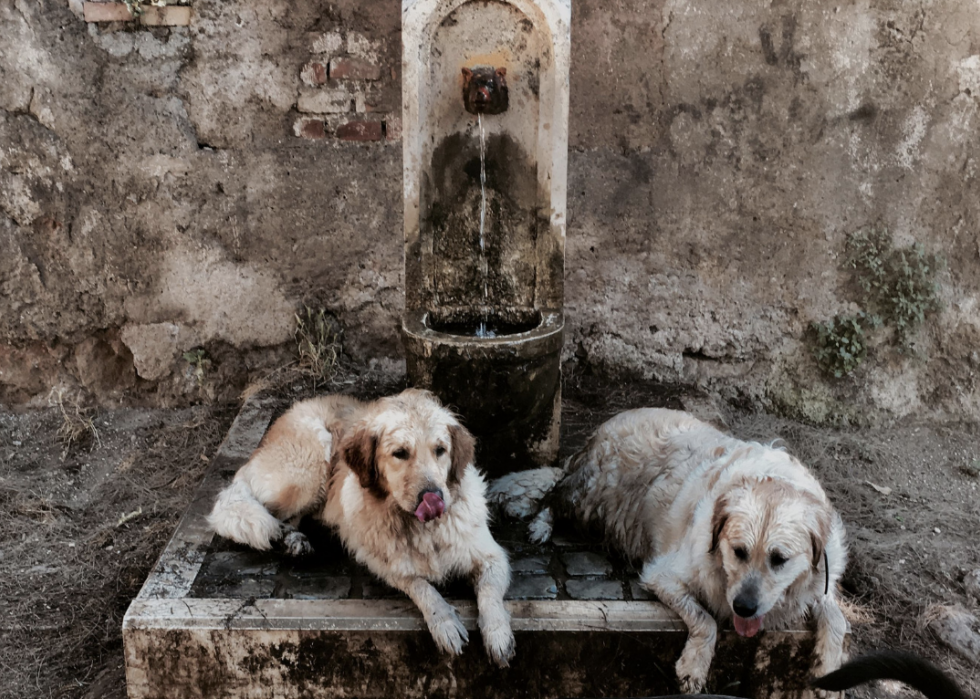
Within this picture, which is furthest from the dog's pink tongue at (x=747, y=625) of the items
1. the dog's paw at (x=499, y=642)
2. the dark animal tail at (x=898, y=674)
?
the dark animal tail at (x=898, y=674)

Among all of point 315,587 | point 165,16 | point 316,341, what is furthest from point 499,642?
point 165,16

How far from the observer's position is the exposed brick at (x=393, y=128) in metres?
5.39

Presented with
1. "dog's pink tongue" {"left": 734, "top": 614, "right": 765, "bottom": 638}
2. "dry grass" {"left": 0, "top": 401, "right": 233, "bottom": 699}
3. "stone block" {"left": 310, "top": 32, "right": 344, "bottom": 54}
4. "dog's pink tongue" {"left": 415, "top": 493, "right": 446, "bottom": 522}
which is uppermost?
"stone block" {"left": 310, "top": 32, "right": 344, "bottom": 54}

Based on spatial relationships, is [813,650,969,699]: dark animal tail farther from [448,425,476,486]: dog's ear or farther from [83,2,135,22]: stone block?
[83,2,135,22]: stone block

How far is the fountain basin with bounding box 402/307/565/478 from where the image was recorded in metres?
4.03

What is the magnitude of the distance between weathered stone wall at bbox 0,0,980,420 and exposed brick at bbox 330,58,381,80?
0.05 ft

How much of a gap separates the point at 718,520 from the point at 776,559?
0.80 feet

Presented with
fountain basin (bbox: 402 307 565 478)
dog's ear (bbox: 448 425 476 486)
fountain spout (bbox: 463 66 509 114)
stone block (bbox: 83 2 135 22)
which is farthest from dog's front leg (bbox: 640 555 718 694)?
stone block (bbox: 83 2 135 22)

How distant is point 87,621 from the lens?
12.7ft

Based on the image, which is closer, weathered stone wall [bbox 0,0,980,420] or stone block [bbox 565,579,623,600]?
stone block [bbox 565,579,623,600]

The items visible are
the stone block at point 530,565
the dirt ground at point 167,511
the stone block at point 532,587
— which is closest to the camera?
the stone block at point 532,587

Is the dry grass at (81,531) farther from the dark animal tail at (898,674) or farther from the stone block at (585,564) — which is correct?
the dark animal tail at (898,674)

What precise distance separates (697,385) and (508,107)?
8.55 ft

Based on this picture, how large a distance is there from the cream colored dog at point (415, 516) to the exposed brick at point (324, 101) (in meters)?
2.63
